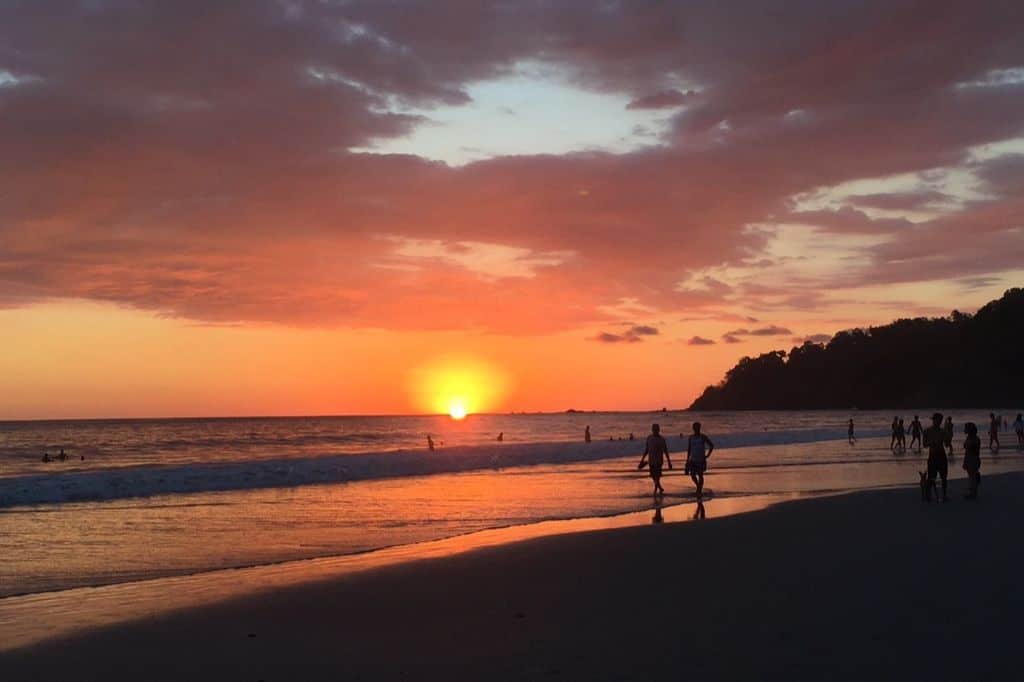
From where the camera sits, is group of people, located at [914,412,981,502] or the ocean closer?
the ocean

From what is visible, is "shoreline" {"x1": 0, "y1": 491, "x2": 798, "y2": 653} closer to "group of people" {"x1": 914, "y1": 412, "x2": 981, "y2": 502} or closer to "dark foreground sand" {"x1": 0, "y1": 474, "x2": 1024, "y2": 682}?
"dark foreground sand" {"x1": 0, "y1": 474, "x2": 1024, "y2": 682}

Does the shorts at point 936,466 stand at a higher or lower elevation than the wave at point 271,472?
higher

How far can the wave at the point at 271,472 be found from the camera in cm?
2834

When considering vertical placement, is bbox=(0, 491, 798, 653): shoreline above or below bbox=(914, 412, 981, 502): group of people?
below

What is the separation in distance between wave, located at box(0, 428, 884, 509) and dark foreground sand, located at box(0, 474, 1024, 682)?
19.2m

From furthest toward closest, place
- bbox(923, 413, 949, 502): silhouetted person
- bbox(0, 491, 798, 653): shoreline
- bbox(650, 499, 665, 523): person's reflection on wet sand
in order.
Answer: bbox(923, 413, 949, 502): silhouetted person → bbox(650, 499, 665, 523): person's reflection on wet sand → bbox(0, 491, 798, 653): shoreline

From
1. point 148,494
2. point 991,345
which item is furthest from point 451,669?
point 991,345

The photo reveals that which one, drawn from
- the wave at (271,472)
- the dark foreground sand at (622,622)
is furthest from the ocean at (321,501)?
the dark foreground sand at (622,622)

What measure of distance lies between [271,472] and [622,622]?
29.6 metres

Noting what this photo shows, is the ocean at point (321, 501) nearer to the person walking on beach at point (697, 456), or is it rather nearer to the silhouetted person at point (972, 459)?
the person walking on beach at point (697, 456)

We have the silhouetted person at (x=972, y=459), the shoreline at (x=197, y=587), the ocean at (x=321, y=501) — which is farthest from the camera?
the silhouetted person at (x=972, y=459)

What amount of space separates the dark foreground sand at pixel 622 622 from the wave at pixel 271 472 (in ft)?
62.8

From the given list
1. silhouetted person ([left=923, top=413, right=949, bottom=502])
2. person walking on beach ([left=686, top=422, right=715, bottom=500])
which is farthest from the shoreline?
silhouetted person ([left=923, top=413, right=949, bottom=502])

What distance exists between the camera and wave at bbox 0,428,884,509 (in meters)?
28.3
